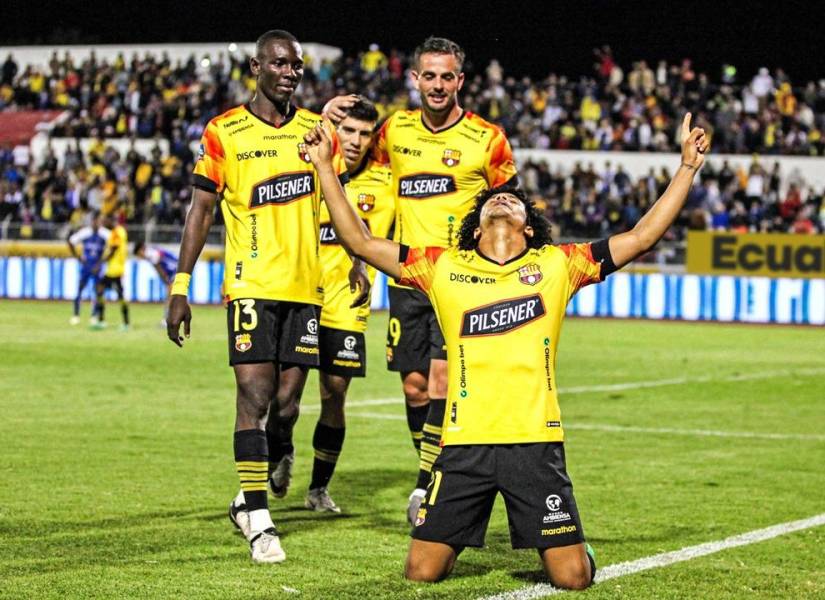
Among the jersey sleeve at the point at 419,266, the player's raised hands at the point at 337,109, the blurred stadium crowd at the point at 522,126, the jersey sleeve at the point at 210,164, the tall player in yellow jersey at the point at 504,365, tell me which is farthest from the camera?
the blurred stadium crowd at the point at 522,126

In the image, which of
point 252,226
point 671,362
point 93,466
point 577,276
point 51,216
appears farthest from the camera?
point 51,216

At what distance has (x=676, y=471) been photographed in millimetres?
10023

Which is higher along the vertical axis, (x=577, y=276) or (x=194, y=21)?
(x=194, y=21)

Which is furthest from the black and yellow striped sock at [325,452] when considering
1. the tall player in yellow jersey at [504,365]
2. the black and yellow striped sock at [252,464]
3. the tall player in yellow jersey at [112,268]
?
the tall player in yellow jersey at [112,268]

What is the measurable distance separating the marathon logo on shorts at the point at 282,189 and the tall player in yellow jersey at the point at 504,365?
0.79 meters

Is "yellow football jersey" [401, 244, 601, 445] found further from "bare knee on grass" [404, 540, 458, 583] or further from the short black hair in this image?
the short black hair

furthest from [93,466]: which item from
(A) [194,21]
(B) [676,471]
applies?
(A) [194,21]

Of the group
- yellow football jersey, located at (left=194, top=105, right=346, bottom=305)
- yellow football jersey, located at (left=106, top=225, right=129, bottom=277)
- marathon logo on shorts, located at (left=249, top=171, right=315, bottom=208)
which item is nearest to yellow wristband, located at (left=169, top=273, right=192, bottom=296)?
yellow football jersey, located at (left=194, top=105, right=346, bottom=305)

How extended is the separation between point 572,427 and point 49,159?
28562 mm

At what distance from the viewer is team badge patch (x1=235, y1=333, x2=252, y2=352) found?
7.10 m

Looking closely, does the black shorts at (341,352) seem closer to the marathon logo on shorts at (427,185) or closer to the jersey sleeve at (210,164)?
the marathon logo on shorts at (427,185)

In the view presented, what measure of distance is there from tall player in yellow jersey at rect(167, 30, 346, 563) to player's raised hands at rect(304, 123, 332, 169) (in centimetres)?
71

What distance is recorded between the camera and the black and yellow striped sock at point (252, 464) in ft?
22.8

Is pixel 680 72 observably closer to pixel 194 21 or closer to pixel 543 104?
pixel 543 104
